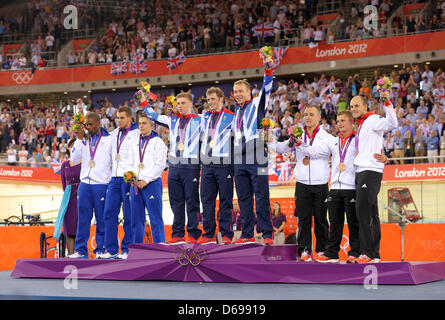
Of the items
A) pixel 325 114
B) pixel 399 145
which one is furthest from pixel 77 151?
pixel 325 114

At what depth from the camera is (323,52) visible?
24156mm

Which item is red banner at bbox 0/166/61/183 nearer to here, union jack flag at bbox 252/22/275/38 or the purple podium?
union jack flag at bbox 252/22/275/38

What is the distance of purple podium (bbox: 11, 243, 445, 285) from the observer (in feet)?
20.0

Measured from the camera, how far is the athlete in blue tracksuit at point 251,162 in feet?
22.6

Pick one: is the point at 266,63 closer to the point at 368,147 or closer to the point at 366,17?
the point at 368,147

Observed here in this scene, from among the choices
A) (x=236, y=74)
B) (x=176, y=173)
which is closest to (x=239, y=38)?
(x=236, y=74)

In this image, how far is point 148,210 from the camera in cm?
783

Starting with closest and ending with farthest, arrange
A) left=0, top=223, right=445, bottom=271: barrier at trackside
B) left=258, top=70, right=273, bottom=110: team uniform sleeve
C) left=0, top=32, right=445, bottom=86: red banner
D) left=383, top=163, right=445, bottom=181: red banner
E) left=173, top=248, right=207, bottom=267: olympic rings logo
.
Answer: left=173, top=248, right=207, bottom=267: olympic rings logo < left=258, top=70, right=273, bottom=110: team uniform sleeve < left=0, top=223, right=445, bottom=271: barrier at trackside < left=383, top=163, right=445, bottom=181: red banner < left=0, top=32, right=445, bottom=86: red banner

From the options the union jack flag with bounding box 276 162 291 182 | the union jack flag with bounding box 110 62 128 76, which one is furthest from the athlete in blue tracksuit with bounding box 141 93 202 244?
the union jack flag with bounding box 110 62 128 76

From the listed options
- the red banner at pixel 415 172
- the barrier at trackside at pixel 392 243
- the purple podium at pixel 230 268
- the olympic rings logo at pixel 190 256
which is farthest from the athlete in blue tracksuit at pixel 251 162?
the red banner at pixel 415 172

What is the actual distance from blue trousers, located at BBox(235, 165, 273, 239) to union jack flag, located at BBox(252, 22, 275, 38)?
19158 mm

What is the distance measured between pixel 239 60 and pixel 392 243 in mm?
15322

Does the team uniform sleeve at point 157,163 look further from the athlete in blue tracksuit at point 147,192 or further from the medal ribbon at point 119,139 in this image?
the medal ribbon at point 119,139
